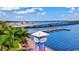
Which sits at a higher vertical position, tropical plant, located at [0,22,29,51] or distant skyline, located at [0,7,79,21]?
distant skyline, located at [0,7,79,21]

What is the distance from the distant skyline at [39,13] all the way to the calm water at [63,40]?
3.9 inches

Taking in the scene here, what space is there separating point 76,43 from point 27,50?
0.44 m

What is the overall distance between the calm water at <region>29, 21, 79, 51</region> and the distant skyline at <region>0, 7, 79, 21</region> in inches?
3.9

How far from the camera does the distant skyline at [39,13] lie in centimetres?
161

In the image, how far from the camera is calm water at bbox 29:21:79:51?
1.61m

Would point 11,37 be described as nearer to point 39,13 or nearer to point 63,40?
point 39,13

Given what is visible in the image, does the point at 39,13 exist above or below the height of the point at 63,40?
above

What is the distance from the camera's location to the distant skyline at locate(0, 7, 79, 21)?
1.61 metres

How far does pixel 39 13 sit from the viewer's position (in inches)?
63.7

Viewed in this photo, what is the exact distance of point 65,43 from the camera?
1.61 meters

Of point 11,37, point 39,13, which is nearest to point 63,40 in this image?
point 39,13

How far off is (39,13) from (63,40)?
1.06 ft

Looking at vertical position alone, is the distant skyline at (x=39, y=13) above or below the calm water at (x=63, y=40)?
above
